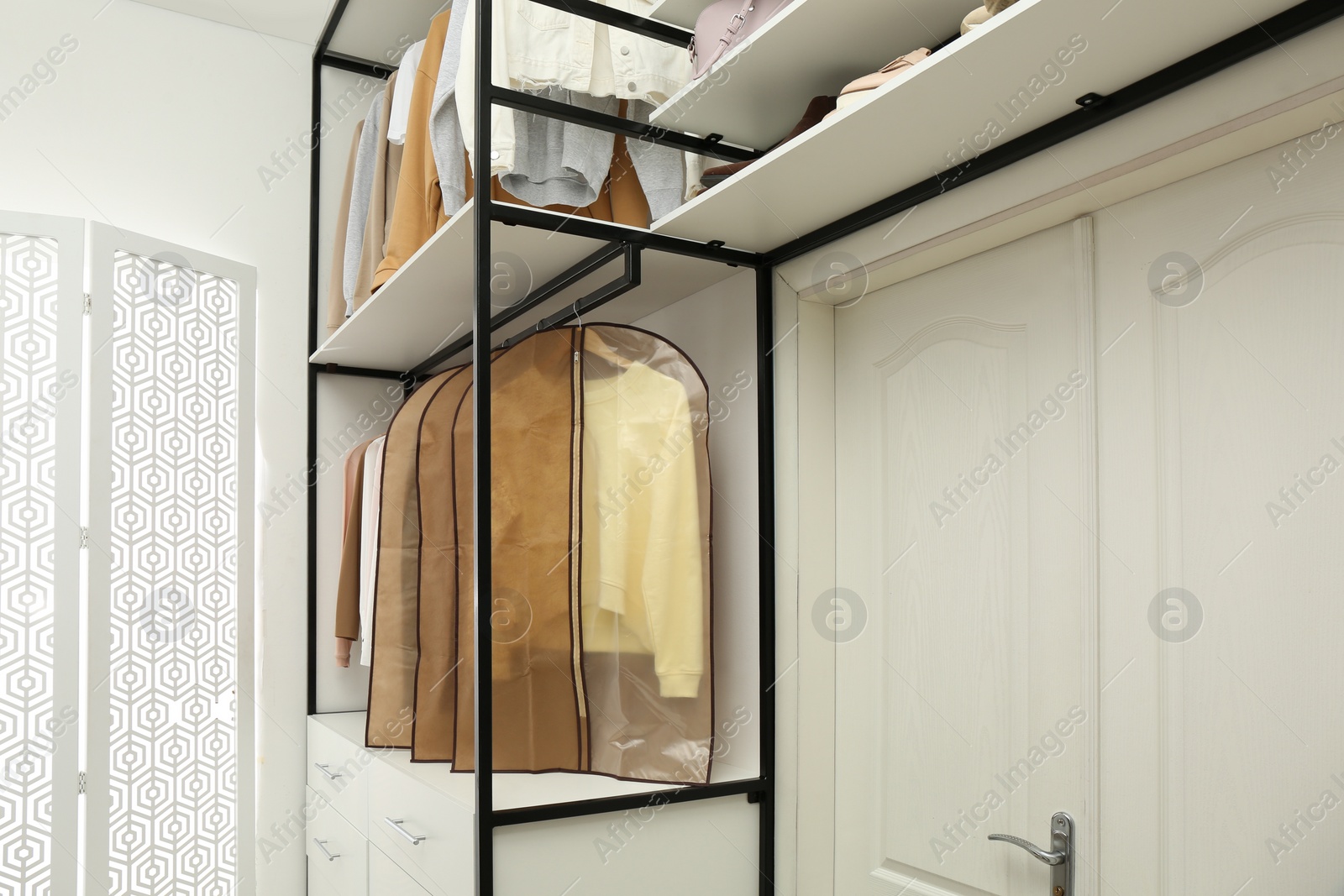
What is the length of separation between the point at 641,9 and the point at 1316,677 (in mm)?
1496

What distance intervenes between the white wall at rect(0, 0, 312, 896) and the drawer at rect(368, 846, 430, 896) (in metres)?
0.68

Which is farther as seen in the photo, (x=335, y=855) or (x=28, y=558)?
(x=335, y=855)

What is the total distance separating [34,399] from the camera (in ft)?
7.04

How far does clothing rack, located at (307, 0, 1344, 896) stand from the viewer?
1235 millimetres

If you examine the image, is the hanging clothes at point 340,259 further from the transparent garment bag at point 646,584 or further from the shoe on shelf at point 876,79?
the shoe on shelf at point 876,79

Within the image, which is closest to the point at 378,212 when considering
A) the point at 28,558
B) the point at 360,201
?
the point at 360,201

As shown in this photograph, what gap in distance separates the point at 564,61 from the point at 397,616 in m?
1.23

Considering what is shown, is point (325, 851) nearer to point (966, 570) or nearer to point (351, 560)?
point (351, 560)

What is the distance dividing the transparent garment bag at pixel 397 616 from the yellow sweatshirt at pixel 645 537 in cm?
59

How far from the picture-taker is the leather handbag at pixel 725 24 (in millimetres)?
1394

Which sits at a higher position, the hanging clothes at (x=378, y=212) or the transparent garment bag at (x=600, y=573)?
the hanging clothes at (x=378, y=212)

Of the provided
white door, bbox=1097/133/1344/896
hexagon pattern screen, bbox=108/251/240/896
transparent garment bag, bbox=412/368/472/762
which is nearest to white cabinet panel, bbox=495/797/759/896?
transparent garment bag, bbox=412/368/472/762

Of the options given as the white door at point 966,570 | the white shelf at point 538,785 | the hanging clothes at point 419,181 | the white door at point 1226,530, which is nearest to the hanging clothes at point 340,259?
the hanging clothes at point 419,181

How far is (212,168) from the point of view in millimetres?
2572
